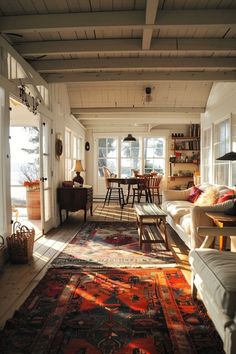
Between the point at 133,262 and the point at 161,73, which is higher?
the point at 161,73

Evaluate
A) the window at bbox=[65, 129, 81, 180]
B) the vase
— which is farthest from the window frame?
the vase

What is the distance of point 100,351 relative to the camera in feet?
5.28

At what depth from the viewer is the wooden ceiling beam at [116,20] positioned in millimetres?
2701

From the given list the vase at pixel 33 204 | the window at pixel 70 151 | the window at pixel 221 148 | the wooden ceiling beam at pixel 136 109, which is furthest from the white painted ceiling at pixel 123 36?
the vase at pixel 33 204

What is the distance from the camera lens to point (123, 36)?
10.6 ft

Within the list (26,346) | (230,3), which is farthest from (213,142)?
(26,346)

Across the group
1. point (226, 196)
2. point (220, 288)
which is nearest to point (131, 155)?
point (226, 196)

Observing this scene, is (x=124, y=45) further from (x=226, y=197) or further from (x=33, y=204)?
(x=33, y=204)

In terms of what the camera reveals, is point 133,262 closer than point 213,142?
Yes

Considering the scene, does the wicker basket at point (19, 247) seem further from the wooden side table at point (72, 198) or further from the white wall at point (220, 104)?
the white wall at point (220, 104)

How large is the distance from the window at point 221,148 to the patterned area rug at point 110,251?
1.92 metres

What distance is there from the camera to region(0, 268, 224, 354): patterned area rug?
1.65 metres

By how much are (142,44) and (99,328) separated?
2.99 metres

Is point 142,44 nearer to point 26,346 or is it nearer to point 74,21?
point 74,21
